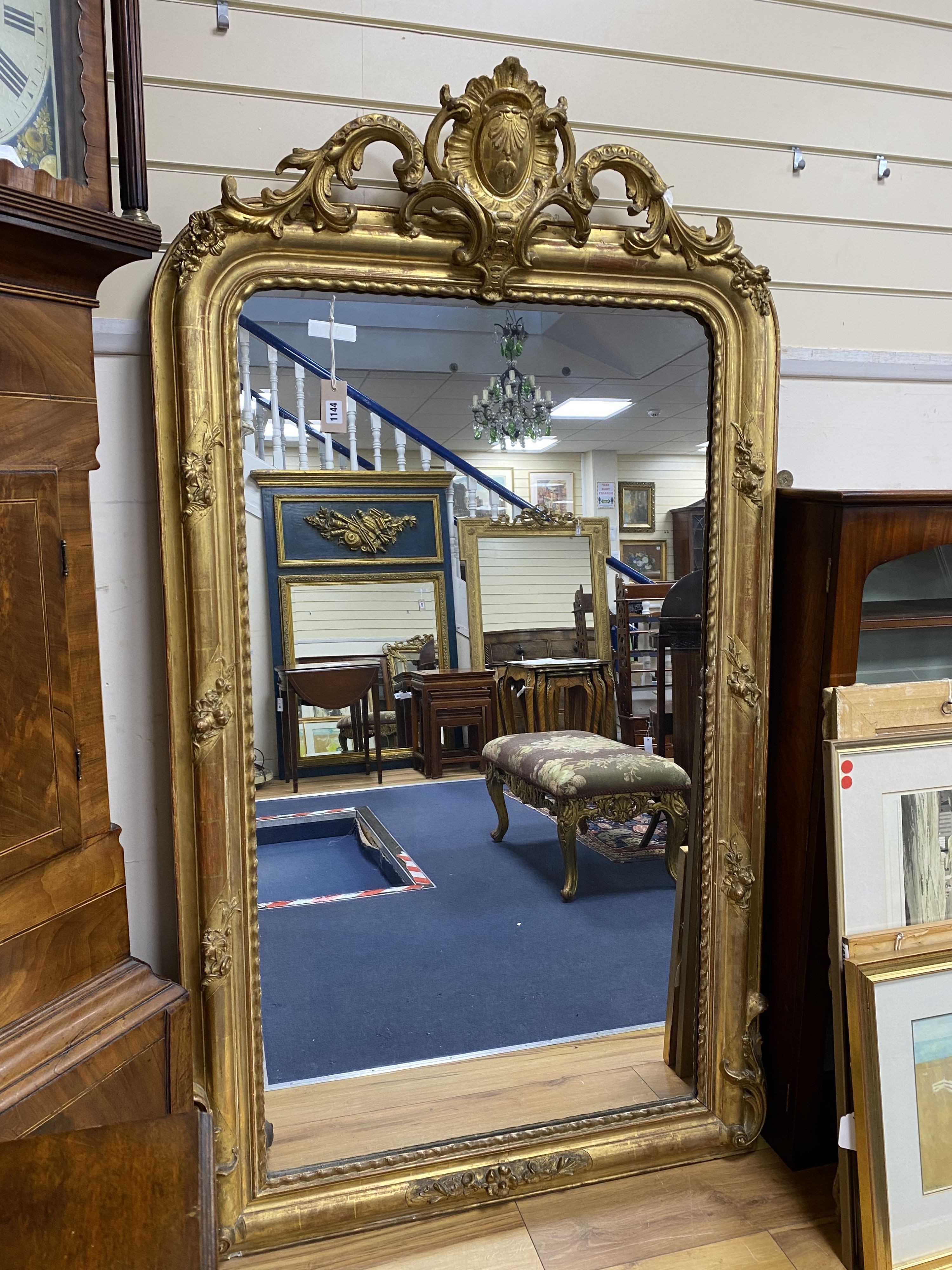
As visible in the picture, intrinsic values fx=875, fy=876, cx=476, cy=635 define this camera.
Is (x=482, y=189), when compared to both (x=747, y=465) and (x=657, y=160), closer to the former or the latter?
(x=657, y=160)

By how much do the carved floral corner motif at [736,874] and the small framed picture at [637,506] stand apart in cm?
66

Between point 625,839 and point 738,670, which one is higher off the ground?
point 738,670

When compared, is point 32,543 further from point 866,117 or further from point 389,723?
point 866,117

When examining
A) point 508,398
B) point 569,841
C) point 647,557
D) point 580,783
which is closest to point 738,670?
point 647,557

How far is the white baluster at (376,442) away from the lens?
5.23 ft

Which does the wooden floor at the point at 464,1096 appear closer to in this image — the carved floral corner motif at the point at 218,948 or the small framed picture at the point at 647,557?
the carved floral corner motif at the point at 218,948

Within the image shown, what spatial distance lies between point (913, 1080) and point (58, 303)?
74.0 inches

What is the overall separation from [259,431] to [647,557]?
0.78 metres

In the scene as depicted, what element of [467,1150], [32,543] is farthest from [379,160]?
[467,1150]

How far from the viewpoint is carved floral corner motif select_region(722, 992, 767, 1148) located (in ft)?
5.88

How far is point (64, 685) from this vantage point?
4.17 feet

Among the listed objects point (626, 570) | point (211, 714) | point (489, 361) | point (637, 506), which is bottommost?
point (211, 714)

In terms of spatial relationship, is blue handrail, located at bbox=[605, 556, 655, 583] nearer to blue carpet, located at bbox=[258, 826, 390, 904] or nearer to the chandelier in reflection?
the chandelier in reflection

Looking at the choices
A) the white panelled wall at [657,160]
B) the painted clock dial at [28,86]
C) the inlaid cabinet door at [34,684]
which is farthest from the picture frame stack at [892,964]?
the painted clock dial at [28,86]
